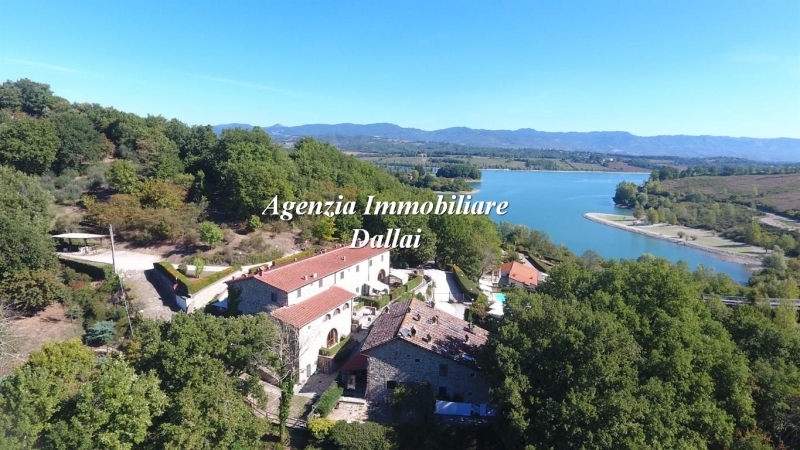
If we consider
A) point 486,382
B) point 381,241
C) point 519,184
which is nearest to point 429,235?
point 381,241

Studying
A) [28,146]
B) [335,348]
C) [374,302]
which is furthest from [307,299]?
[28,146]

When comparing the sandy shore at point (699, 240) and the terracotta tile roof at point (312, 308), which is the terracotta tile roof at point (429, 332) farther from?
the sandy shore at point (699, 240)

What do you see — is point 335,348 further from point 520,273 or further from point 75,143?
point 75,143

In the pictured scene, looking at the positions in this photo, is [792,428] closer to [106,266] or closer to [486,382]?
[486,382]

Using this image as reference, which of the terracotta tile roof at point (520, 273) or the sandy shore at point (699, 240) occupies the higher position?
the terracotta tile roof at point (520, 273)

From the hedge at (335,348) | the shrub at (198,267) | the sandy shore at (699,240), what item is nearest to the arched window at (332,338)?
the hedge at (335,348)
